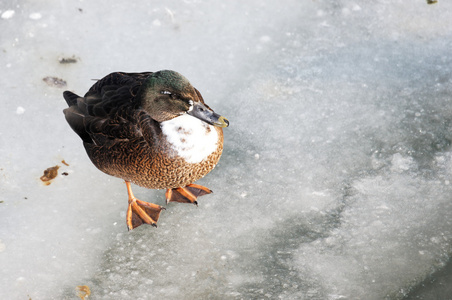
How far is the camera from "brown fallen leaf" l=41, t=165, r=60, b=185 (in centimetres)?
378

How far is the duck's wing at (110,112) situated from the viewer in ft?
10.5

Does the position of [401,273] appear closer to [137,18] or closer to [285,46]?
[285,46]

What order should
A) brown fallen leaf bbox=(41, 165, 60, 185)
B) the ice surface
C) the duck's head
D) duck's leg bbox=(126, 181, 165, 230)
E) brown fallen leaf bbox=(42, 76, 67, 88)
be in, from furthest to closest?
brown fallen leaf bbox=(42, 76, 67, 88)
brown fallen leaf bbox=(41, 165, 60, 185)
duck's leg bbox=(126, 181, 165, 230)
the ice surface
the duck's head

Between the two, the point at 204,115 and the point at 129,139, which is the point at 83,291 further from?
the point at 204,115

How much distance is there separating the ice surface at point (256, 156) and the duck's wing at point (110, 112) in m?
0.50

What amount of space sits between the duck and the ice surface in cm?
39

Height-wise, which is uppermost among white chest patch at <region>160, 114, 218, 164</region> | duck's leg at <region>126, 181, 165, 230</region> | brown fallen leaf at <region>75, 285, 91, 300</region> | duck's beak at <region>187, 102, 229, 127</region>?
duck's beak at <region>187, 102, 229, 127</region>

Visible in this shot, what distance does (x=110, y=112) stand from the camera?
3281mm

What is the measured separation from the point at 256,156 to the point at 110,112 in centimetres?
107

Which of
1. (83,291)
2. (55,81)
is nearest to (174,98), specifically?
(83,291)

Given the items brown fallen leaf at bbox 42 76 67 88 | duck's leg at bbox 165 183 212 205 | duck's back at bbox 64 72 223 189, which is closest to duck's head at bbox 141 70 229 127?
duck's back at bbox 64 72 223 189

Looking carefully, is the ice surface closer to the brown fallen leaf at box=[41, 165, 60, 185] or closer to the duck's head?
the brown fallen leaf at box=[41, 165, 60, 185]

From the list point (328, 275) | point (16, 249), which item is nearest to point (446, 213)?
point (328, 275)

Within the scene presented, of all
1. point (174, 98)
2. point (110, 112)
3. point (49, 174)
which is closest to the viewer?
point (174, 98)
